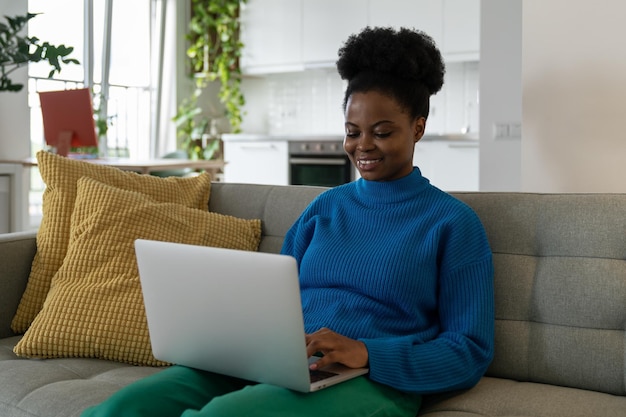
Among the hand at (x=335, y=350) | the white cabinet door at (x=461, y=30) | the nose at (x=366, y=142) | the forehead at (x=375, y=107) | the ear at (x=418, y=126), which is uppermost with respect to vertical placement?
the white cabinet door at (x=461, y=30)

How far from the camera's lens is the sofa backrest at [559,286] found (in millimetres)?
1786

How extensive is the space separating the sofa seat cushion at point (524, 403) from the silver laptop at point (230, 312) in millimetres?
259

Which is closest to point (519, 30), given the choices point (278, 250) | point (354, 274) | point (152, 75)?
point (278, 250)

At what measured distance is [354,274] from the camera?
1775 millimetres

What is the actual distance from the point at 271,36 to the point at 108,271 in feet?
17.6

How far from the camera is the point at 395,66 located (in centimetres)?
184

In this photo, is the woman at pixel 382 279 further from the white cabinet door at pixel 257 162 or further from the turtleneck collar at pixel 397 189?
the white cabinet door at pixel 257 162

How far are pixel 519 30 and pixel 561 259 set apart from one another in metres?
1.60

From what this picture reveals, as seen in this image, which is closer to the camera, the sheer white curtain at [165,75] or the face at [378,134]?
the face at [378,134]

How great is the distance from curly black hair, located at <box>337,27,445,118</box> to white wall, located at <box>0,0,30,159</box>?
4.47m

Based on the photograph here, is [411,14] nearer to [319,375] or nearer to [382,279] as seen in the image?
[382,279]

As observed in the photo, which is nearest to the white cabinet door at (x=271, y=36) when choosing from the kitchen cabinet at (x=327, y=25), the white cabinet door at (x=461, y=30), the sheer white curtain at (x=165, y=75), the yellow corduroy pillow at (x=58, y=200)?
the kitchen cabinet at (x=327, y=25)

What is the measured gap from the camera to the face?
5.92 feet

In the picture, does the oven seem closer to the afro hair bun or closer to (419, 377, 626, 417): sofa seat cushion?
the afro hair bun
